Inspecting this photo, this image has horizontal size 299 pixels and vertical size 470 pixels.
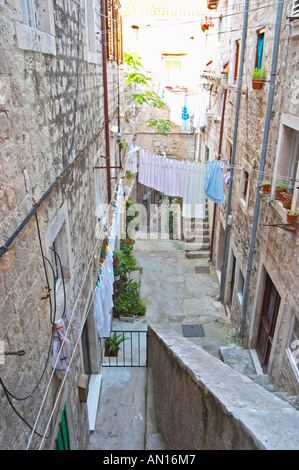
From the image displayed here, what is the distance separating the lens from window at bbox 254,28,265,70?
7.61 metres

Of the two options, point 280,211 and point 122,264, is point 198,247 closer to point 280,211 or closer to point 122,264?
point 122,264

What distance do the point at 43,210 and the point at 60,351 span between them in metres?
1.67

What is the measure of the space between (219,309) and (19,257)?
8959 mm

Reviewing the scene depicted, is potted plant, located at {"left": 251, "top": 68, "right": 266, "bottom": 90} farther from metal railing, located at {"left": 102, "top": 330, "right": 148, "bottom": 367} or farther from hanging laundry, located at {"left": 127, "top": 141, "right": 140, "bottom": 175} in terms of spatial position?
hanging laundry, located at {"left": 127, "top": 141, "right": 140, "bottom": 175}

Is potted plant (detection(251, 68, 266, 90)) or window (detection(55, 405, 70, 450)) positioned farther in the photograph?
potted plant (detection(251, 68, 266, 90))

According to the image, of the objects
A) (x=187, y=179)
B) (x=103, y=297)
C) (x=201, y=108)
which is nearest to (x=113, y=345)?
(x=103, y=297)

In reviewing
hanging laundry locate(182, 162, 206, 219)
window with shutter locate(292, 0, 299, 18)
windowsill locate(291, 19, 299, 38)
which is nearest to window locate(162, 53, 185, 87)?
hanging laundry locate(182, 162, 206, 219)

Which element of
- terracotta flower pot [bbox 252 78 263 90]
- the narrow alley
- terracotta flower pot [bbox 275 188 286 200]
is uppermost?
terracotta flower pot [bbox 252 78 263 90]

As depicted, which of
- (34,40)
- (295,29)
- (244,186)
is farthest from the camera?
(244,186)

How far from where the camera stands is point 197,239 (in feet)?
48.0

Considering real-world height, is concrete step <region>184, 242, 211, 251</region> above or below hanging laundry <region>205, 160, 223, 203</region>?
below

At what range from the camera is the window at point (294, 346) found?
5.18 m

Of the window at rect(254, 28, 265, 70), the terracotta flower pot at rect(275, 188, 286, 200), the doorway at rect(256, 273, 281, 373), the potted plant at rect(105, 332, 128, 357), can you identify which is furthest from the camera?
the potted plant at rect(105, 332, 128, 357)

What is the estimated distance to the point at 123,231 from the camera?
13.2 m
